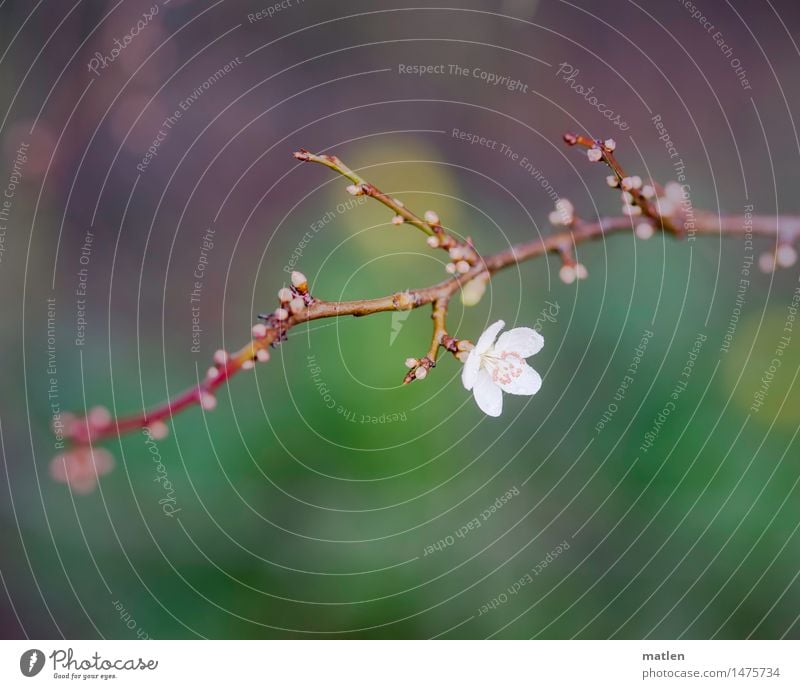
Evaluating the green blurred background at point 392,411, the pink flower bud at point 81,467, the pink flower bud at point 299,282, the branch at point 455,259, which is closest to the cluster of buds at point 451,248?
the branch at point 455,259

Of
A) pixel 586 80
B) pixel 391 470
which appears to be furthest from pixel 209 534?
pixel 586 80

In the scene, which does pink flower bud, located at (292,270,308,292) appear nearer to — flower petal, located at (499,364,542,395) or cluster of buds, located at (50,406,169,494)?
flower petal, located at (499,364,542,395)

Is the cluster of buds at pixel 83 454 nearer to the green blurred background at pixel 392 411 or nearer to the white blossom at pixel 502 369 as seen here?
the green blurred background at pixel 392 411

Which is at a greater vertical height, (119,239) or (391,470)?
(119,239)

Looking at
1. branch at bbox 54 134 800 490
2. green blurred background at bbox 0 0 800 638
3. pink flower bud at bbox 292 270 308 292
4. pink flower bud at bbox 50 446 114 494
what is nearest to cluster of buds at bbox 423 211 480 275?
branch at bbox 54 134 800 490

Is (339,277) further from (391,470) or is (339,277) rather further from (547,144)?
(547,144)

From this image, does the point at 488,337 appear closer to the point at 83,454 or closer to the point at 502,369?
the point at 502,369
